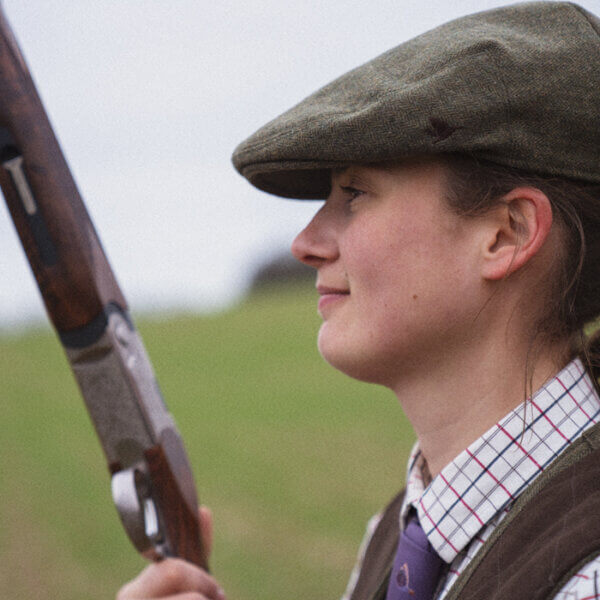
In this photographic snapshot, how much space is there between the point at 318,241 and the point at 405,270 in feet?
0.75

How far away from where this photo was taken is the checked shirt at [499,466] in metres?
1.66

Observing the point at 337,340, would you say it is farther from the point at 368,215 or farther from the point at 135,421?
the point at 135,421

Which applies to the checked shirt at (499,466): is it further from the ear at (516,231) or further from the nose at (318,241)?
the nose at (318,241)

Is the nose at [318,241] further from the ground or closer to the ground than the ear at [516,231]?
further from the ground

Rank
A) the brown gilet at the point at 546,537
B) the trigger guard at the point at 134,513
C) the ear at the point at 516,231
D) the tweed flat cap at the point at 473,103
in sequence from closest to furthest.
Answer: the brown gilet at the point at 546,537 < the tweed flat cap at the point at 473,103 < the ear at the point at 516,231 < the trigger guard at the point at 134,513

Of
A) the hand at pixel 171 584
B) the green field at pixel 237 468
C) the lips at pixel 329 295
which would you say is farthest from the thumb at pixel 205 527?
the green field at pixel 237 468

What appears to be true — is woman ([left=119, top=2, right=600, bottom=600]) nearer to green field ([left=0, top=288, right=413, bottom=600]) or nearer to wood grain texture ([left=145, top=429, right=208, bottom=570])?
wood grain texture ([left=145, top=429, right=208, bottom=570])

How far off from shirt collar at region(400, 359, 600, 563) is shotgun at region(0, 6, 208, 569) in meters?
0.68

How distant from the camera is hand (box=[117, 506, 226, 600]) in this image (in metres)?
1.98

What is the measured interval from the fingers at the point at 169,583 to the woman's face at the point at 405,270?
69cm

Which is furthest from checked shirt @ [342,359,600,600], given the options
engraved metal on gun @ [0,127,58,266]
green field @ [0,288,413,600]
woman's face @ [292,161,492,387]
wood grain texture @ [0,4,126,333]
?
green field @ [0,288,413,600]

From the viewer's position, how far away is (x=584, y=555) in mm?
1338

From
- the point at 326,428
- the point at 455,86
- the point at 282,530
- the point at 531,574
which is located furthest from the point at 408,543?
the point at 326,428

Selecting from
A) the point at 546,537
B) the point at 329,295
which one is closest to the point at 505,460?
the point at 546,537
